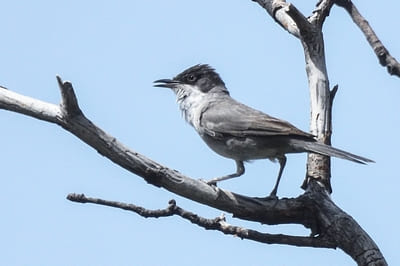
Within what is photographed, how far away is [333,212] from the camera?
6.72 m

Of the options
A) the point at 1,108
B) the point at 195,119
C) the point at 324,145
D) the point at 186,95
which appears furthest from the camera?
the point at 186,95

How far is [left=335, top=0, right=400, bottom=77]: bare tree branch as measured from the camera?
16.8 ft

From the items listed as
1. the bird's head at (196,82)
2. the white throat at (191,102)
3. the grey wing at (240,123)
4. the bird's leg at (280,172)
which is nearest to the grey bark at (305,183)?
the bird's leg at (280,172)

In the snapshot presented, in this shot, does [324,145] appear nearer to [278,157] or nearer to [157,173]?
[278,157]

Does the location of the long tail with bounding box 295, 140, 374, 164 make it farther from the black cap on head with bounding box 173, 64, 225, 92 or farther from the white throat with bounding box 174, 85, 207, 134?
the black cap on head with bounding box 173, 64, 225, 92

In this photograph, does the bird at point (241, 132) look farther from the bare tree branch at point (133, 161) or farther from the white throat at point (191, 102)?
the bare tree branch at point (133, 161)

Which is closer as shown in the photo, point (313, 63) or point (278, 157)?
point (313, 63)

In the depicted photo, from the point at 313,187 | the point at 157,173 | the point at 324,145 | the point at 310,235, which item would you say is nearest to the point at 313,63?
the point at 324,145

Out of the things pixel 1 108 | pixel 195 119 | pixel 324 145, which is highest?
pixel 195 119

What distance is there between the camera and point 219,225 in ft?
20.9

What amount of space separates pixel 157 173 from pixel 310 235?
1.70m

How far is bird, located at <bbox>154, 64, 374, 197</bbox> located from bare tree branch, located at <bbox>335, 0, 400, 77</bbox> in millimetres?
1736

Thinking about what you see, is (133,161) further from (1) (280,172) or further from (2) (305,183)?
(1) (280,172)

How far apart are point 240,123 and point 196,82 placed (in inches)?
59.7
